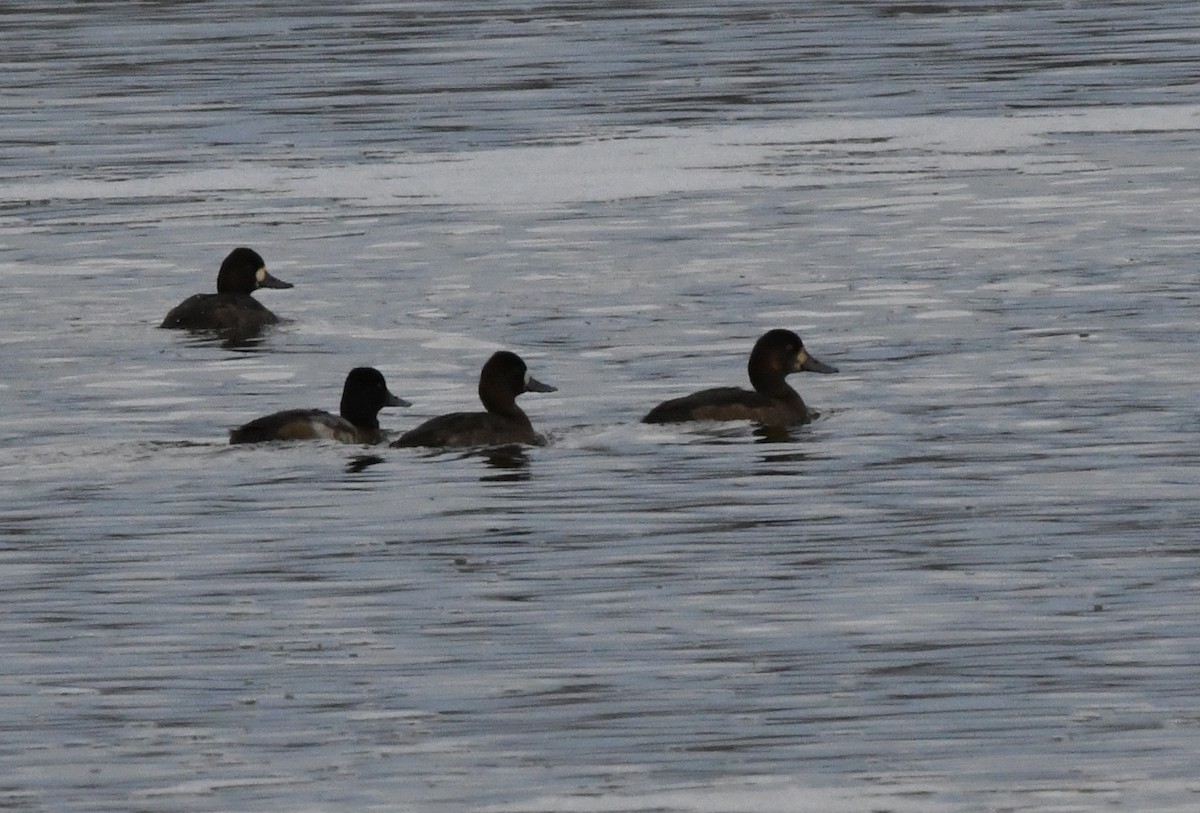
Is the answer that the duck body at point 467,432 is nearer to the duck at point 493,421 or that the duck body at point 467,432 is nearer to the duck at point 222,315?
the duck at point 493,421

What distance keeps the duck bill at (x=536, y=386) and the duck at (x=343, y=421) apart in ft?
2.60

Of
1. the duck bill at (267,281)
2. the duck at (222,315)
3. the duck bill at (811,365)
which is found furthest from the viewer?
the duck bill at (267,281)

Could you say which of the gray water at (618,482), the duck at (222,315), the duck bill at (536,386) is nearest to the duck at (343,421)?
the gray water at (618,482)

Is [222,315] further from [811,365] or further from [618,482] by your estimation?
[618,482]

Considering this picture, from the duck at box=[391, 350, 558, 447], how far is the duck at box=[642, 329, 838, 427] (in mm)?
755

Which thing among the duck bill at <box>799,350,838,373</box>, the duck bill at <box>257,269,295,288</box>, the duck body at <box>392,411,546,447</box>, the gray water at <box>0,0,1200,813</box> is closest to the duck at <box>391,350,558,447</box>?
the duck body at <box>392,411,546,447</box>

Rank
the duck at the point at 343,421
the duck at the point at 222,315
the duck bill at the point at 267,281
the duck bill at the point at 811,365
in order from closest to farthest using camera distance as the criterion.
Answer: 1. the duck at the point at 343,421
2. the duck bill at the point at 811,365
3. the duck at the point at 222,315
4. the duck bill at the point at 267,281

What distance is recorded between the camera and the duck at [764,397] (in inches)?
669

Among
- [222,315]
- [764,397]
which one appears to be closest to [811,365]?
[764,397]

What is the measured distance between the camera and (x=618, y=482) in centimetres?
1543

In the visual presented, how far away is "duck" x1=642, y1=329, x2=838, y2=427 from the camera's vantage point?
17.0 meters

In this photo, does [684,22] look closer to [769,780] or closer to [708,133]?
[708,133]

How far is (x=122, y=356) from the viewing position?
68.5 feet

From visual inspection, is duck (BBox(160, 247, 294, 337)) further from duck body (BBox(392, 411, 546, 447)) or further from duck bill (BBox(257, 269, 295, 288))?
duck body (BBox(392, 411, 546, 447))
